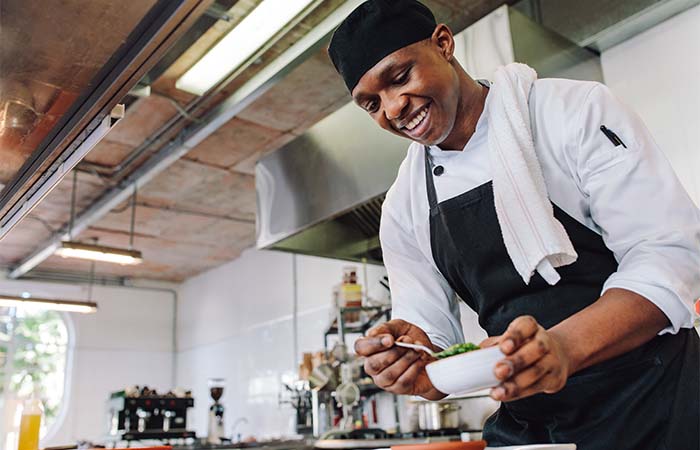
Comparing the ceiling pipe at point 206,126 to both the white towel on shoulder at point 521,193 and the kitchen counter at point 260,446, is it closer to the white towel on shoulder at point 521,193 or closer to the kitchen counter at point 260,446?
the white towel on shoulder at point 521,193

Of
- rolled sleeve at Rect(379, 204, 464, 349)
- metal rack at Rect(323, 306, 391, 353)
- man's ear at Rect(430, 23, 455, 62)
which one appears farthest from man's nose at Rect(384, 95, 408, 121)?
metal rack at Rect(323, 306, 391, 353)

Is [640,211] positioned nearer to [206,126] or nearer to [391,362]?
[391,362]

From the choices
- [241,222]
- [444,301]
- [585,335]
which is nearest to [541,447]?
[585,335]

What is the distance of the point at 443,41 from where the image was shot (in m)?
1.22

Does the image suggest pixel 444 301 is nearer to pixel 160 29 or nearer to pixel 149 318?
pixel 160 29

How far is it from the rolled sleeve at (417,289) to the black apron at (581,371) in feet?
0.15

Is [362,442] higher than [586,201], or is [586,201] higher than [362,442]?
[586,201]

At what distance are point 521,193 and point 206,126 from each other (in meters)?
3.70

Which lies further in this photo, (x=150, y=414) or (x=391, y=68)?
(x=150, y=414)

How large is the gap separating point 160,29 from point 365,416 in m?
4.30

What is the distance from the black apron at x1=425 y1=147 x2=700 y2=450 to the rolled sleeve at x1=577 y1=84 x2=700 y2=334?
0.31 feet

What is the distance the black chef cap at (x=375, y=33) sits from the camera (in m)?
1.14

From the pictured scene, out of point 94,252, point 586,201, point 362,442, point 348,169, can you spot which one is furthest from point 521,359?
point 94,252

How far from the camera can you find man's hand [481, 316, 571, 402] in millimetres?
668
